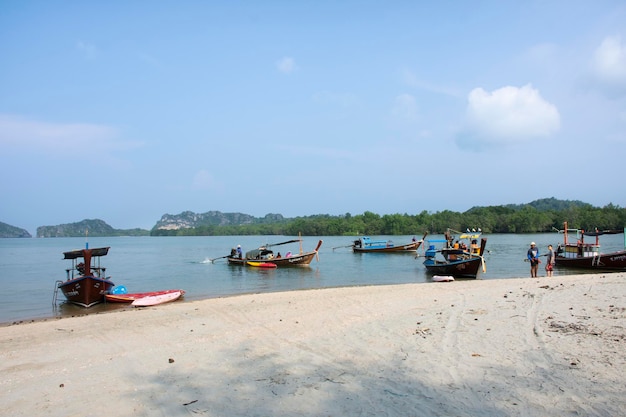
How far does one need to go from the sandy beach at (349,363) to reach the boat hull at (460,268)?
41.2 feet

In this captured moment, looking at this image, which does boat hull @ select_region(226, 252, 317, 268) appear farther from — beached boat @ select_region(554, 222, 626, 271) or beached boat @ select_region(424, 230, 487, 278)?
beached boat @ select_region(554, 222, 626, 271)

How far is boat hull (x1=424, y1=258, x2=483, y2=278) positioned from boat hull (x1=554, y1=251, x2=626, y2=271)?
8287 mm

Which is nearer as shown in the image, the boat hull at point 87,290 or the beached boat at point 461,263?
the boat hull at point 87,290

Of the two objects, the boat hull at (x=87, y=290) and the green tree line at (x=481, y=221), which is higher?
the green tree line at (x=481, y=221)

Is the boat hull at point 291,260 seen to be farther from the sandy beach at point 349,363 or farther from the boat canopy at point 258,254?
the sandy beach at point 349,363

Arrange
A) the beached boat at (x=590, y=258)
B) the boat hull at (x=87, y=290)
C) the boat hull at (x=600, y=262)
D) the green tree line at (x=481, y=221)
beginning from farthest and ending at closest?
the green tree line at (x=481, y=221) < the beached boat at (x=590, y=258) < the boat hull at (x=600, y=262) < the boat hull at (x=87, y=290)

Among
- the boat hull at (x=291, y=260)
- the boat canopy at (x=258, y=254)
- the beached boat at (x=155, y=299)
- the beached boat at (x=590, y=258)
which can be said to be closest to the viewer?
the beached boat at (x=155, y=299)

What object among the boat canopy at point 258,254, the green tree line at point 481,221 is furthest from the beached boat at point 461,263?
the green tree line at point 481,221

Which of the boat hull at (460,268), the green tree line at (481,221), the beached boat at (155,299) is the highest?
the green tree line at (481,221)

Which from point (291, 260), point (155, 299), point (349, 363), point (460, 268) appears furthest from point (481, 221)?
point (349, 363)

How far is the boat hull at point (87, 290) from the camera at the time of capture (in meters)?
19.4

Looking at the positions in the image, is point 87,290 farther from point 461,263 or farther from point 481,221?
point 481,221

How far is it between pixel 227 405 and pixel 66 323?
11.1 m

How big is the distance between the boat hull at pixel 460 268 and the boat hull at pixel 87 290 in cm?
1829
